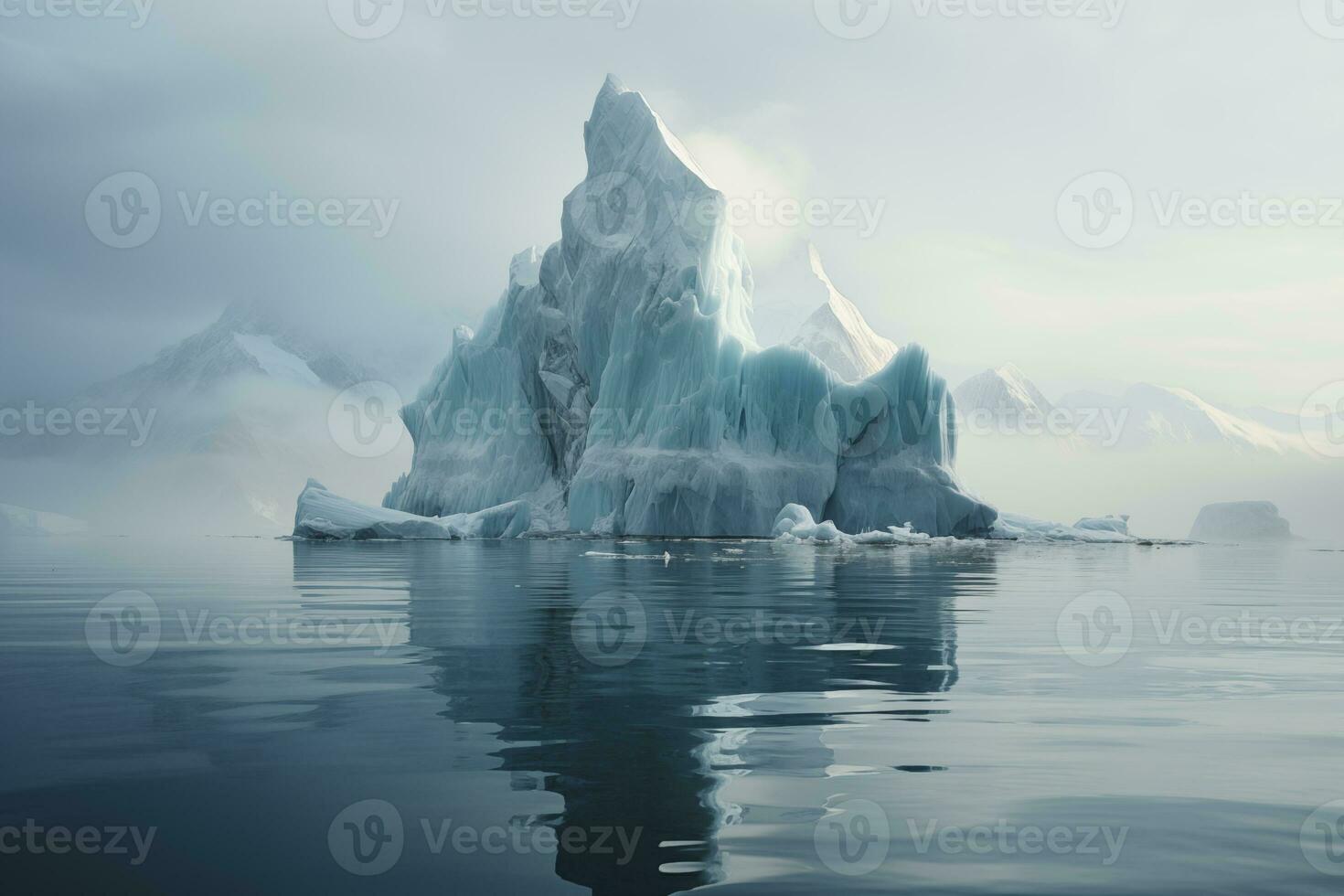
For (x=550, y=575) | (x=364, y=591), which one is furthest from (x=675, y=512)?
(x=364, y=591)

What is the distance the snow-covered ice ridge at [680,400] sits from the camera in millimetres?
44500

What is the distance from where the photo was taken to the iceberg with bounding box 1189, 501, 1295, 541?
9912 centimetres

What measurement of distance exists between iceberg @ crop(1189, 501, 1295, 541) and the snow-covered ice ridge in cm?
6712

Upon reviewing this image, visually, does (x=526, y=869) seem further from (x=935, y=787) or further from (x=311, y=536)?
(x=311, y=536)

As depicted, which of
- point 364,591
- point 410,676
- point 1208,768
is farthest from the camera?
point 364,591

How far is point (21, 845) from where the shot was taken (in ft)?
12.2

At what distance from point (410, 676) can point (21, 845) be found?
3.69m

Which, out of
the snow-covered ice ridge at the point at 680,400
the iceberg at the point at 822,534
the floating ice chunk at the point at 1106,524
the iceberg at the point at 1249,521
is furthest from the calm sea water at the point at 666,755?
the iceberg at the point at 1249,521

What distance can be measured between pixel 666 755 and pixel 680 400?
41.5m

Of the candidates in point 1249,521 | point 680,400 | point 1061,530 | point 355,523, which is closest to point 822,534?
point 680,400

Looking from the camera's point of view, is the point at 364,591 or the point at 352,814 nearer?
the point at 352,814

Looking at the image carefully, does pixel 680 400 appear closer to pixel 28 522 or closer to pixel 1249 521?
pixel 1249 521

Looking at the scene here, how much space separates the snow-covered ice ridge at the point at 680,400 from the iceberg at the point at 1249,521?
2643 inches

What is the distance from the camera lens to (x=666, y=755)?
5031mm
